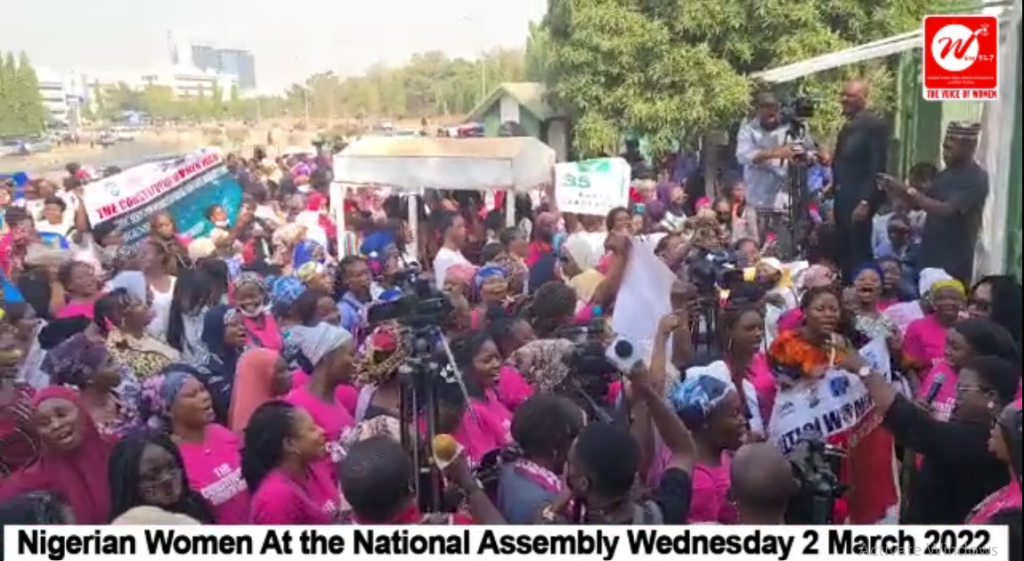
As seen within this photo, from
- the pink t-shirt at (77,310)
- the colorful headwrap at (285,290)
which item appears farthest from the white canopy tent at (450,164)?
the pink t-shirt at (77,310)

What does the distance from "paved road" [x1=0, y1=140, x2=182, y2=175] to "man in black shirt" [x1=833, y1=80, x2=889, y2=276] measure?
125 inches

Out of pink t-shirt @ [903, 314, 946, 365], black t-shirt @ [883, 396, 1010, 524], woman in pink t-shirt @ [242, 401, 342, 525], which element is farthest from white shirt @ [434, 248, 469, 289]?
black t-shirt @ [883, 396, 1010, 524]

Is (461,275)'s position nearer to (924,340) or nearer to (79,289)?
(79,289)

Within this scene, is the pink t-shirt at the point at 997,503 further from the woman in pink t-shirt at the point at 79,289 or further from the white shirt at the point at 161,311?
the woman in pink t-shirt at the point at 79,289

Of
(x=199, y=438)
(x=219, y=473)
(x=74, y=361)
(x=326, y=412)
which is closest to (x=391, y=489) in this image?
(x=219, y=473)

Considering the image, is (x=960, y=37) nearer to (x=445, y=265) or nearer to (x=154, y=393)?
(x=154, y=393)

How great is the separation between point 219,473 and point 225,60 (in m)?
1.98

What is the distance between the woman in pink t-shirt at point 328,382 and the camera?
3.11m

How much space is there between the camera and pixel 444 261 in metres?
5.15

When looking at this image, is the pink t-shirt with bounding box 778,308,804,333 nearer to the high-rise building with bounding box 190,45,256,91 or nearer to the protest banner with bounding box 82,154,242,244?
the high-rise building with bounding box 190,45,256,91

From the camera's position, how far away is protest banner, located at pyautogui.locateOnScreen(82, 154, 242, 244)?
5.57 metres

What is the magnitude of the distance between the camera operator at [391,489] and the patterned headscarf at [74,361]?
1.17 meters

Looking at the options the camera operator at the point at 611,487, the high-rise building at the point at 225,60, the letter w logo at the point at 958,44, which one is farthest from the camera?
the high-rise building at the point at 225,60

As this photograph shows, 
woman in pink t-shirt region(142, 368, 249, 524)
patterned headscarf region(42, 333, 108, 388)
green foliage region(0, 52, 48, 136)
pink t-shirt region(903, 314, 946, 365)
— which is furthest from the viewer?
green foliage region(0, 52, 48, 136)
